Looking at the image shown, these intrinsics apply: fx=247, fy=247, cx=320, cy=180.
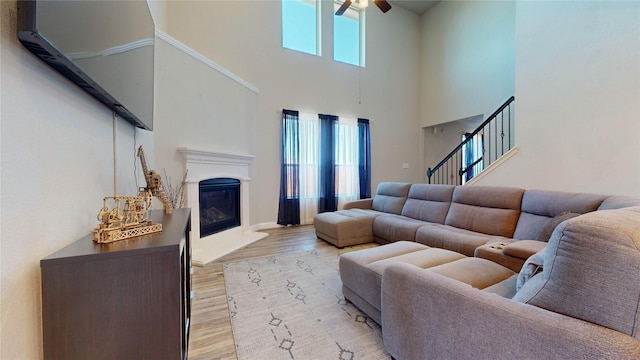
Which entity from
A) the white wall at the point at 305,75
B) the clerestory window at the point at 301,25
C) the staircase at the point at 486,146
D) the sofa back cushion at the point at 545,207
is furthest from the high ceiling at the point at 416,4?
the sofa back cushion at the point at 545,207

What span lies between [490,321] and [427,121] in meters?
6.16

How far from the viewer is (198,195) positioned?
3.07 m

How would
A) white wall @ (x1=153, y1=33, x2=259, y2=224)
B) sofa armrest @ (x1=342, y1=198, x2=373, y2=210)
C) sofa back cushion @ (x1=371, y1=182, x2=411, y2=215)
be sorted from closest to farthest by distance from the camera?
white wall @ (x1=153, y1=33, x2=259, y2=224), sofa back cushion @ (x1=371, y1=182, x2=411, y2=215), sofa armrest @ (x1=342, y1=198, x2=373, y2=210)

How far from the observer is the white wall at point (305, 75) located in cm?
416

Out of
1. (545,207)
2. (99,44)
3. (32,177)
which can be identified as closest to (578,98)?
(545,207)

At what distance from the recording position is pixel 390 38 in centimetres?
598

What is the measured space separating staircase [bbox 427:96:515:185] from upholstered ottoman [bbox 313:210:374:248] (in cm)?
235

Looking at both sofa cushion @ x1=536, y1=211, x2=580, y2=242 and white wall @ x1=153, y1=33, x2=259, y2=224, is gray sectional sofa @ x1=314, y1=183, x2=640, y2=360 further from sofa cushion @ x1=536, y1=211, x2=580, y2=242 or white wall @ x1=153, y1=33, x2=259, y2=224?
white wall @ x1=153, y1=33, x2=259, y2=224

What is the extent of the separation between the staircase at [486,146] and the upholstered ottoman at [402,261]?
334 cm

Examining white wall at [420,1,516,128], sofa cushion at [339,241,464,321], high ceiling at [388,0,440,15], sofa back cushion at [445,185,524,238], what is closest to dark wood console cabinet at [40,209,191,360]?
sofa cushion at [339,241,464,321]

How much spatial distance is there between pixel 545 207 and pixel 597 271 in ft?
6.77

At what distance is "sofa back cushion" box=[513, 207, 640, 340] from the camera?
2.12ft

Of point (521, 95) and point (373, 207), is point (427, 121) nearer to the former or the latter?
point (521, 95)

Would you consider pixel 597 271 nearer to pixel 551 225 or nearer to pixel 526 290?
pixel 526 290
